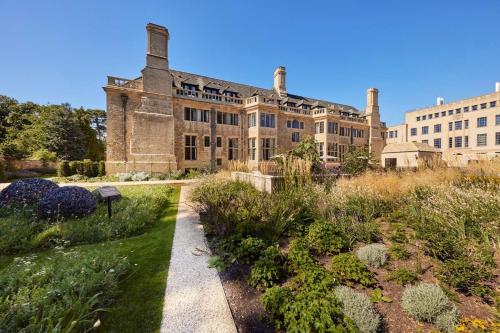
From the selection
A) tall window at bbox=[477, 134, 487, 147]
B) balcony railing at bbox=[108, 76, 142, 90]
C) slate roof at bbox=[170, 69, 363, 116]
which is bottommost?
tall window at bbox=[477, 134, 487, 147]

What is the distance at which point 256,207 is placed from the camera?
18.9 ft

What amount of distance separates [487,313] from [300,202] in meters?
3.94

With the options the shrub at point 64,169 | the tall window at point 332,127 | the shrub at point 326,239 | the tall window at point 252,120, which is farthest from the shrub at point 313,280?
the shrub at point 64,169

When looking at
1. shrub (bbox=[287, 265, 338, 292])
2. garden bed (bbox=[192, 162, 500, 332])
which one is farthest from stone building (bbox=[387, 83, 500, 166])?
shrub (bbox=[287, 265, 338, 292])

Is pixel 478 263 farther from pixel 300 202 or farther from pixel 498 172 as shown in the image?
pixel 498 172

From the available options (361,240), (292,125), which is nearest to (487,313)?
(361,240)

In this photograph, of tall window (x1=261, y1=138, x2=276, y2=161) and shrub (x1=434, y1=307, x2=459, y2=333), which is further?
tall window (x1=261, y1=138, x2=276, y2=161)

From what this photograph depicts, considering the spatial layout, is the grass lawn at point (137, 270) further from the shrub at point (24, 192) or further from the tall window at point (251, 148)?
the tall window at point (251, 148)

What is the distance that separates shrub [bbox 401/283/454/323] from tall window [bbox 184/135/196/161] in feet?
60.1

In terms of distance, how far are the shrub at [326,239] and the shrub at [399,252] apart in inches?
32.7

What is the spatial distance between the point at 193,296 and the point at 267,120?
1903 centimetres

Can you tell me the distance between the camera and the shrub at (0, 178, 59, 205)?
7031 millimetres

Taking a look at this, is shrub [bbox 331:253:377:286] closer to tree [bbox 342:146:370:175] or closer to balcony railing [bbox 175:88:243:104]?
tree [bbox 342:146:370:175]

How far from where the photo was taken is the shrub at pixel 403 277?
3129mm
